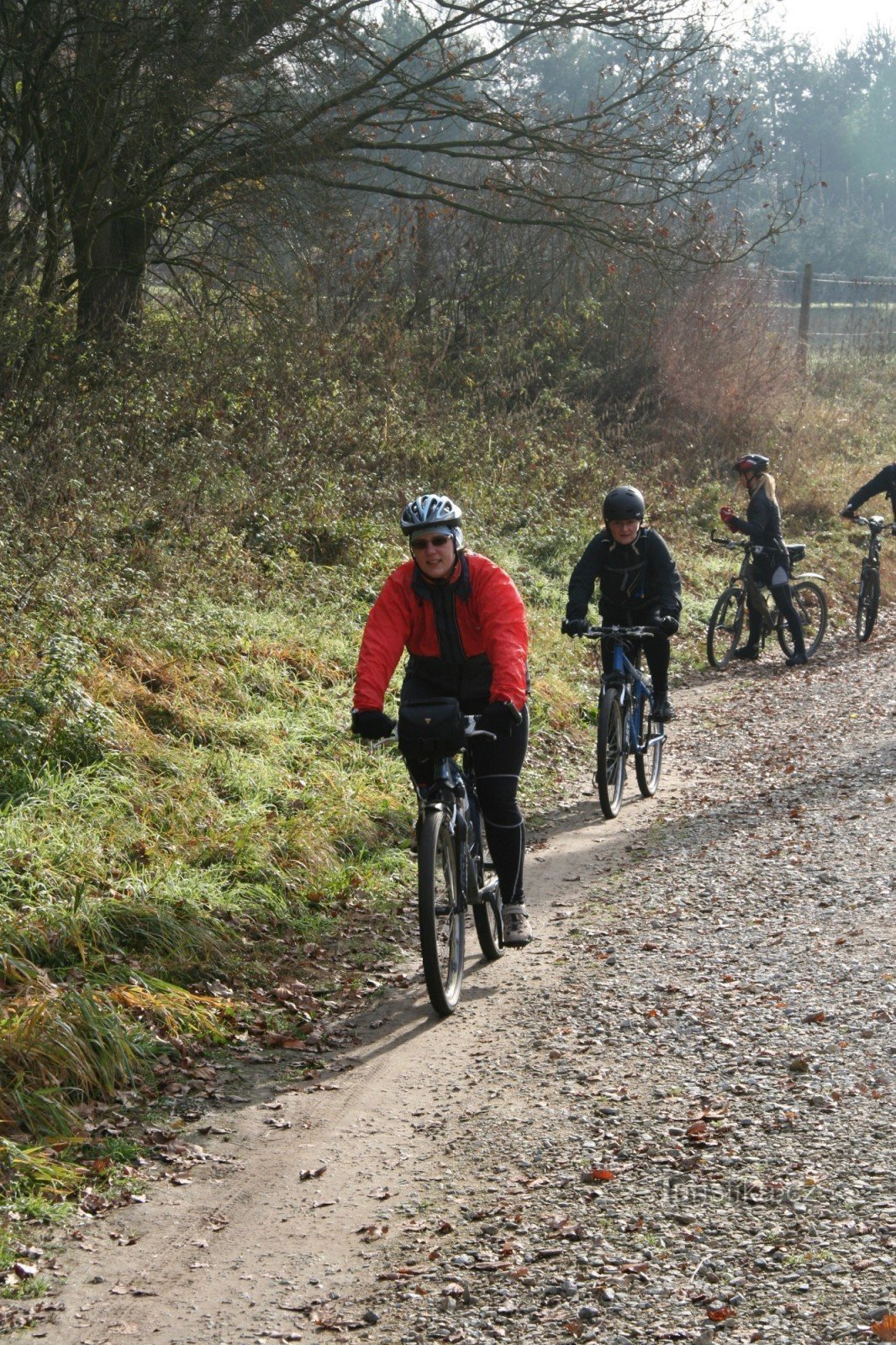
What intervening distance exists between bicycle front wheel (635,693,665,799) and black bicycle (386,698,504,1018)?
11.0 feet

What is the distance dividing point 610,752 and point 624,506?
63.7 inches

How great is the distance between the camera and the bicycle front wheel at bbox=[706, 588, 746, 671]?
14.7 meters

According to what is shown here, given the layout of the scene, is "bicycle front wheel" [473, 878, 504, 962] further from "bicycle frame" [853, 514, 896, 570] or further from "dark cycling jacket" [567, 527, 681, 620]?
"bicycle frame" [853, 514, 896, 570]

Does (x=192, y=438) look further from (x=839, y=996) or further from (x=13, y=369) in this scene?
(x=839, y=996)

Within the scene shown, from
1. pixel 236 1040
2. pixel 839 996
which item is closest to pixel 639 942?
pixel 839 996

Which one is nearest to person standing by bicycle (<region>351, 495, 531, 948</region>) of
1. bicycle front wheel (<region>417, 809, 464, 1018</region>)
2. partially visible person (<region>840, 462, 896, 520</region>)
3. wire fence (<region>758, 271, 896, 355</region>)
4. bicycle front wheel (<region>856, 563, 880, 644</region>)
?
bicycle front wheel (<region>417, 809, 464, 1018</region>)

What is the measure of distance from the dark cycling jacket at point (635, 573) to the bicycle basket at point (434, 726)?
3489mm

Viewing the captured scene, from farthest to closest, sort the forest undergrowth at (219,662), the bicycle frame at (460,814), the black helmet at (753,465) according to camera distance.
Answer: the black helmet at (753,465), the bicycle frame at (460,814), the forest undergrowth at (219,662)

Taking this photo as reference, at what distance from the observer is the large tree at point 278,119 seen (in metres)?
12.7

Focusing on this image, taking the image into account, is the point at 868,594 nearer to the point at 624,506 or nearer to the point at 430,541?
the point at 624,506

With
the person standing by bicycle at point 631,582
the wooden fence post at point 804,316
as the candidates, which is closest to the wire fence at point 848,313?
A: the wooden fence post at point 804,316

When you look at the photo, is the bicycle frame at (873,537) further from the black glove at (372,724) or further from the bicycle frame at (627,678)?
the black glove at (372,724)

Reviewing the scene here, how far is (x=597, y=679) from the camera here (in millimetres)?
12961

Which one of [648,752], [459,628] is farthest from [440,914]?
[648,752]
